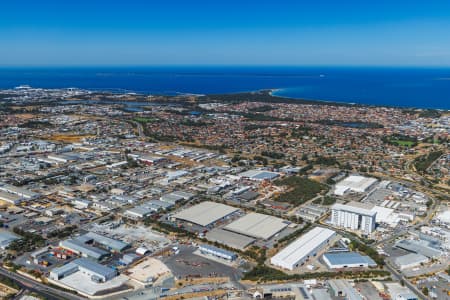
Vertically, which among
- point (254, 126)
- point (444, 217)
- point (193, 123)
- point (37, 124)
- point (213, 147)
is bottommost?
point (444, 217)

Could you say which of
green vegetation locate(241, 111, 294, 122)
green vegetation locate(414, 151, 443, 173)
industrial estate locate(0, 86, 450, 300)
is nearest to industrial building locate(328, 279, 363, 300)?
industrial estate locate(0, 86, 450, 300)

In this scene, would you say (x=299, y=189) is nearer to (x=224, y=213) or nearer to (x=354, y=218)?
(x=354, y=218)

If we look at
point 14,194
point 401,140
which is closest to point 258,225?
point 14,194

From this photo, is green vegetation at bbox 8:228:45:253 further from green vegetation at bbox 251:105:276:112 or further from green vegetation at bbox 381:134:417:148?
green vegetation at bbox 251:105:276:112

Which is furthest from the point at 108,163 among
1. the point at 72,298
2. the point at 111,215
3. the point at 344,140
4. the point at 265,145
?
the point at 344,140

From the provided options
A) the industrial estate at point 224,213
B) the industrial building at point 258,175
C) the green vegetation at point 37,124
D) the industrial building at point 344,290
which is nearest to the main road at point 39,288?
the industrial estate at point 224,213

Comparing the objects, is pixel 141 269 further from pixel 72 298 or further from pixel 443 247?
pixel 443 247
